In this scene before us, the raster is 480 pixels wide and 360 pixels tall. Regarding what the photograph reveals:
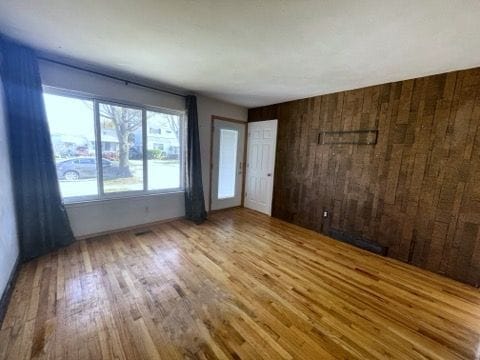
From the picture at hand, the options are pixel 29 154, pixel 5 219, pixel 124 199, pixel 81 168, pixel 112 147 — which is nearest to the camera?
pixel 5 219

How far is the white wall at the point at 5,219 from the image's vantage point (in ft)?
5.84

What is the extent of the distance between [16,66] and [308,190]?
4.18 meters

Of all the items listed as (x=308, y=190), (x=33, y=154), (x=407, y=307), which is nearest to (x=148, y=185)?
(x=33, y=154)

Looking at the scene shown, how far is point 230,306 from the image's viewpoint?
5.77 feet

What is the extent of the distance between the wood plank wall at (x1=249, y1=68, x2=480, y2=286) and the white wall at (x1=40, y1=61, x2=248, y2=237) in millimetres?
1850

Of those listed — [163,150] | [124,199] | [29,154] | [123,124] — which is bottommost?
[124,199]

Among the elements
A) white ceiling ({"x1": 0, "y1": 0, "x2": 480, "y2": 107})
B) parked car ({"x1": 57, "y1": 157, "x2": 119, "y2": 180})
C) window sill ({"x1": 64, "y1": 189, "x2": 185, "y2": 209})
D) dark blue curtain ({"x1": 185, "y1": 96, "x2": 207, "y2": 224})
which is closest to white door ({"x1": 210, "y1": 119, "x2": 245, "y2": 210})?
dark blue curtain ({"x1": 185, "y1": 96, "x2": 207, "y2": 224})

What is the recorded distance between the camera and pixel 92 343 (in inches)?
53.7

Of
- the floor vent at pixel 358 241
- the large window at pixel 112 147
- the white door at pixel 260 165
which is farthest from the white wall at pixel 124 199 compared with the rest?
the floor vent at pixel 358 241

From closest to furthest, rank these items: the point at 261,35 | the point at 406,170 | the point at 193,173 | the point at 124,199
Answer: the point at 261,35 < the point at 406,170 < the point at 124,199 < the point at 193,173

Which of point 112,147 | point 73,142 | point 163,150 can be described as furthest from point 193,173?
point 73,142

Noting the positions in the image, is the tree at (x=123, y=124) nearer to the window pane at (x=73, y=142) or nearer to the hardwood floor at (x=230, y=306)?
the window pane at (x=73, y=142)

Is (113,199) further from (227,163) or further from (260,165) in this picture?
(260,165)

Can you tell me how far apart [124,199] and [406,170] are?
4.06 m
